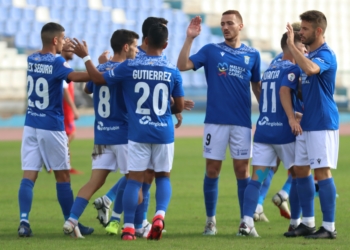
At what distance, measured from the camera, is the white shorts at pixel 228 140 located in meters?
7.67

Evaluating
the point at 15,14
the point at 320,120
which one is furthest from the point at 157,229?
the point at 15,14

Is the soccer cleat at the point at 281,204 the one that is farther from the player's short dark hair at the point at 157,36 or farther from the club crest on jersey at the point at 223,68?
the player's short dark hair at the point at 157,36

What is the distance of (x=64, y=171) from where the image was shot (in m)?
7.56

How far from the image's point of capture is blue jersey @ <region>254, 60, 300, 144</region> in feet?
24.1

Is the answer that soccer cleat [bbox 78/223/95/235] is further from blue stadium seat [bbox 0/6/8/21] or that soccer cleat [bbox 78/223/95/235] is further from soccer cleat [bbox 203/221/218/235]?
blue stadium seat [bbox 0/6/8/21]

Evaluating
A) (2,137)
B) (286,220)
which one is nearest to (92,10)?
(2,137)

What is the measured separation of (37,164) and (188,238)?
172 cm

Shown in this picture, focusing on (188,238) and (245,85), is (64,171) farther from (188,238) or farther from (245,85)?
(245,85)

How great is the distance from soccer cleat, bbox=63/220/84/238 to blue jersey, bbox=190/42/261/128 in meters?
1.78

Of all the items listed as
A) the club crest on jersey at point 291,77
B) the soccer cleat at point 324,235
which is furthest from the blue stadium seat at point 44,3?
the soccer cleat at point 324,235

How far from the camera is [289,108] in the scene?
719cm

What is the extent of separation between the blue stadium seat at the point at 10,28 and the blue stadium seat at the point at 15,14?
394mm

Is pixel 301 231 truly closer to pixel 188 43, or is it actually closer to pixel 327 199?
pixel 327 199

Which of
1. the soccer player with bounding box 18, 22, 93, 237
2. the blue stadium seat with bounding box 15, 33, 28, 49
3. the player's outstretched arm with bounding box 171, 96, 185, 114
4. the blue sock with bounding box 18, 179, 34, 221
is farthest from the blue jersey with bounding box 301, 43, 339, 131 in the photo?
the blue stadium seat with bounding box 15, 33, 28, 49
